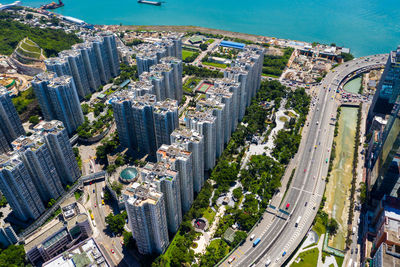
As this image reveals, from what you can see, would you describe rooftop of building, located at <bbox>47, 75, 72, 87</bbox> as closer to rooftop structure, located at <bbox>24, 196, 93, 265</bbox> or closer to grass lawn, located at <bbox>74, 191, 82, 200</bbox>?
grass lawn, located at <bbox>74, 191, 82, 200</bbox>

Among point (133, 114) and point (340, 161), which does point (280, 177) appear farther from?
point (133, 114)

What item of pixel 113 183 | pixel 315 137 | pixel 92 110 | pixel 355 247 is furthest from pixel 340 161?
pixel 92 110

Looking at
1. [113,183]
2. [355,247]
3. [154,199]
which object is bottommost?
[355,247]

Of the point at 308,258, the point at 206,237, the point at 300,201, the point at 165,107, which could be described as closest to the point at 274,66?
the point at 165,107

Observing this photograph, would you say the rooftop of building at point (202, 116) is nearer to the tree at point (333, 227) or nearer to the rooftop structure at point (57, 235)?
the rooftop structure at point (57, 235)

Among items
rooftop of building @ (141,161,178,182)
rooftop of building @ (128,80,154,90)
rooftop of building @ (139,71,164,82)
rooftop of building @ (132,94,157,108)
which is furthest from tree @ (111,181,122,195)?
rooftop of building @ (139,71,164,82)

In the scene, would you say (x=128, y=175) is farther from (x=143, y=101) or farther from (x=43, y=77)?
(x=43, y=77)
